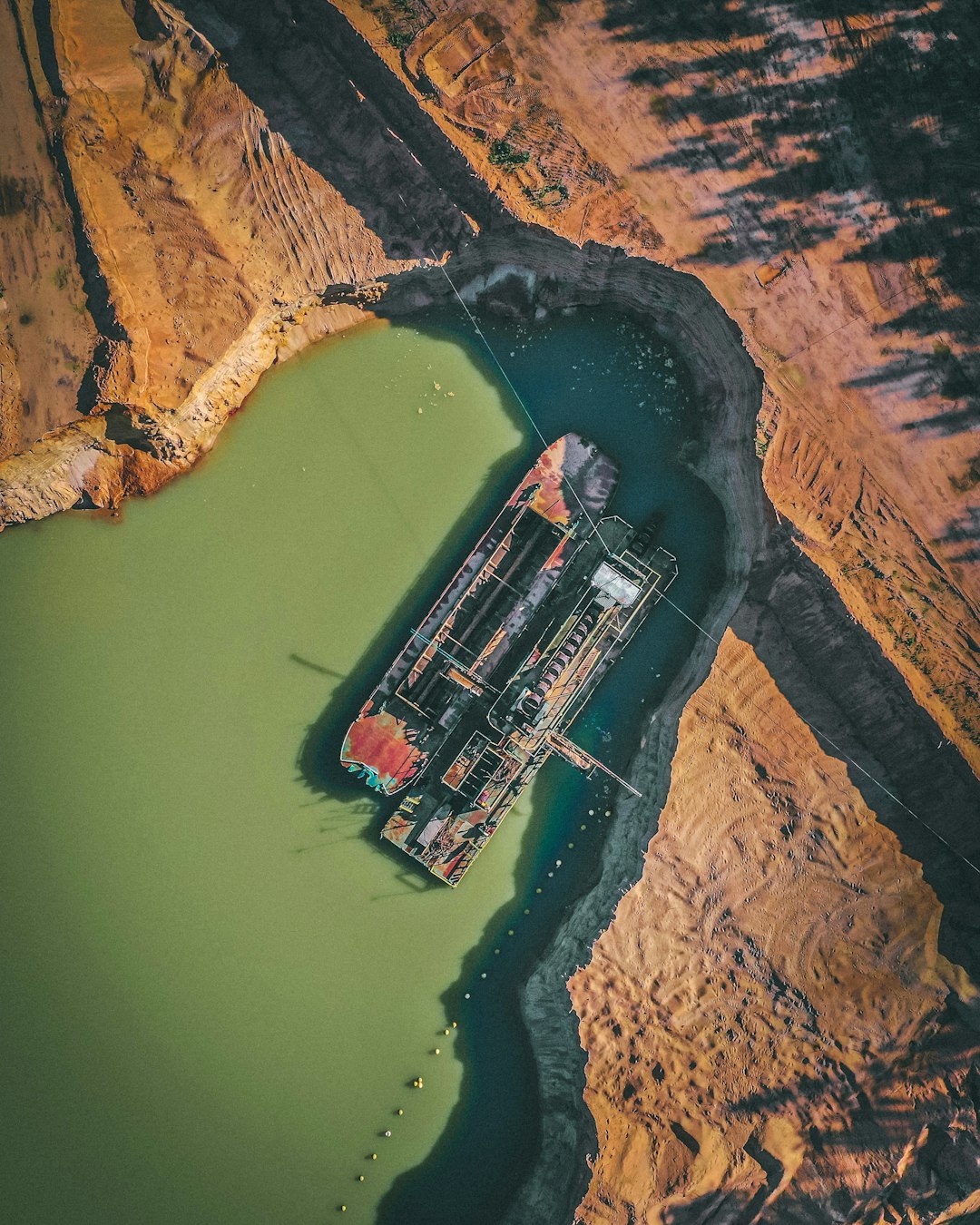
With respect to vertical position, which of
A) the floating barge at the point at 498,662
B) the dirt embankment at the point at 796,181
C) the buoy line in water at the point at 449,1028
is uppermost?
the dirt embankment at the point at 796,181

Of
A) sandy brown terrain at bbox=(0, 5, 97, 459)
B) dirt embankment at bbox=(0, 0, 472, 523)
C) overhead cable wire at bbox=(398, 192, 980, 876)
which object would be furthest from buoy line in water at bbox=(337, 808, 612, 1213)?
sandy brown terrain at bbox=(0, 5, 97, 459)

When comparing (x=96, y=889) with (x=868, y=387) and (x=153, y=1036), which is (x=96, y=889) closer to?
(x=153, y=1036)

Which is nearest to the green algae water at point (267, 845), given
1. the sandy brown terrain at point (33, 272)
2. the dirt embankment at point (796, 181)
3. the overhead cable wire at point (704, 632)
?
the overhead cable wire at point (704, 632)

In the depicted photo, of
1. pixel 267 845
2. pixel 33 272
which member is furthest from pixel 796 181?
pixel 267 845

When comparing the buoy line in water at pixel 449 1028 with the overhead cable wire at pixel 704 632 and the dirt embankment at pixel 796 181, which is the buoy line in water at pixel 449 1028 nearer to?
the overhead cable wire at pixel 704 632

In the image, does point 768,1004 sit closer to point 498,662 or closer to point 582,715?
point 582,715

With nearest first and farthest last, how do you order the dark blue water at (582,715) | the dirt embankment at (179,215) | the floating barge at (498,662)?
the dirt embankment at (179,215)
the floating barge at (498,662)
the dark blue water at (582,715)

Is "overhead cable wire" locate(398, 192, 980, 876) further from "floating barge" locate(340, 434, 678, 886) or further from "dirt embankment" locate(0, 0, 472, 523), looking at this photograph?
"dirt embankment" locate(0, 0, 472, 523)
